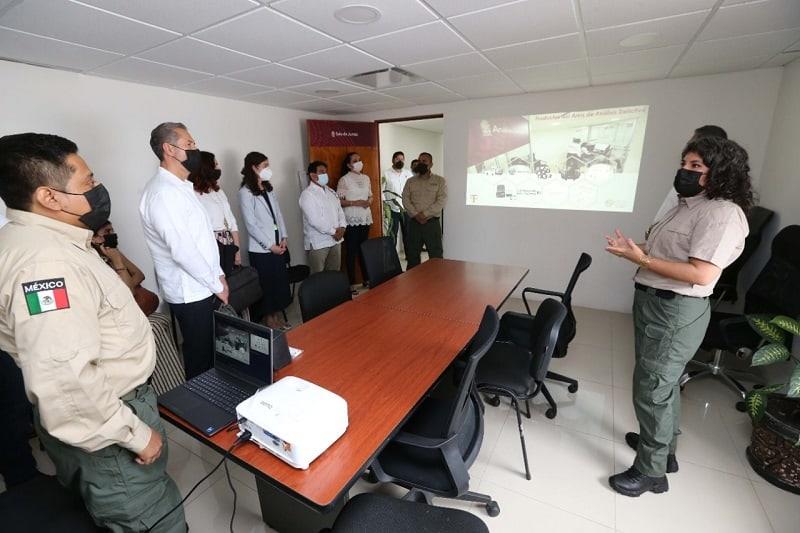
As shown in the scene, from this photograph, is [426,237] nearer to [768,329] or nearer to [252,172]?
[252,172]

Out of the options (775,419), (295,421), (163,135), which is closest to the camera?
(295,421)

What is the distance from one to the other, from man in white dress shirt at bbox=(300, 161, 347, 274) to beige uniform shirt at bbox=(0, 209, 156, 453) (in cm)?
299

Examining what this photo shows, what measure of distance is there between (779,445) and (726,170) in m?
1.47

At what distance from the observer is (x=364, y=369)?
5.08 ft

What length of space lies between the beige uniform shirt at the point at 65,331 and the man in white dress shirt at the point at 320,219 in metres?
2.99

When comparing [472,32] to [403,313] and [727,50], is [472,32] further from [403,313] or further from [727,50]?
[727,50]

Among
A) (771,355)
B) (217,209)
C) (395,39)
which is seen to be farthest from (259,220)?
(771,355)

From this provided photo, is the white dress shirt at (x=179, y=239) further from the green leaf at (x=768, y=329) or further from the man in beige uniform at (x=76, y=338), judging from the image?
the green leaf at (x=768, y=329)

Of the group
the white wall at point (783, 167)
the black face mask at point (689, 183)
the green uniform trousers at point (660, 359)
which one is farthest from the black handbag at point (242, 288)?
the white wall at point (783, 167)

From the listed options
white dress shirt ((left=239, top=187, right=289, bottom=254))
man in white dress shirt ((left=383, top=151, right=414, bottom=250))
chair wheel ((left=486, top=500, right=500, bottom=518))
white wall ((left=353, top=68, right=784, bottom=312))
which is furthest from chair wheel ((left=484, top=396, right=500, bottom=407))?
man in white dress shirt ((left=383, top=151, right=414, bottom=250))

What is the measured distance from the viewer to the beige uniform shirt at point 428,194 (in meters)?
4.48

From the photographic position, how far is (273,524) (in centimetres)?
164

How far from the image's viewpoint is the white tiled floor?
1665 millimetres

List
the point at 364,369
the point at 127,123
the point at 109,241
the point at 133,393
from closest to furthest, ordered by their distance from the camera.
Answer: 1. the point at 133,393
2. the point at 364,369
3. the point at 109,241
4. the point at 127,123
